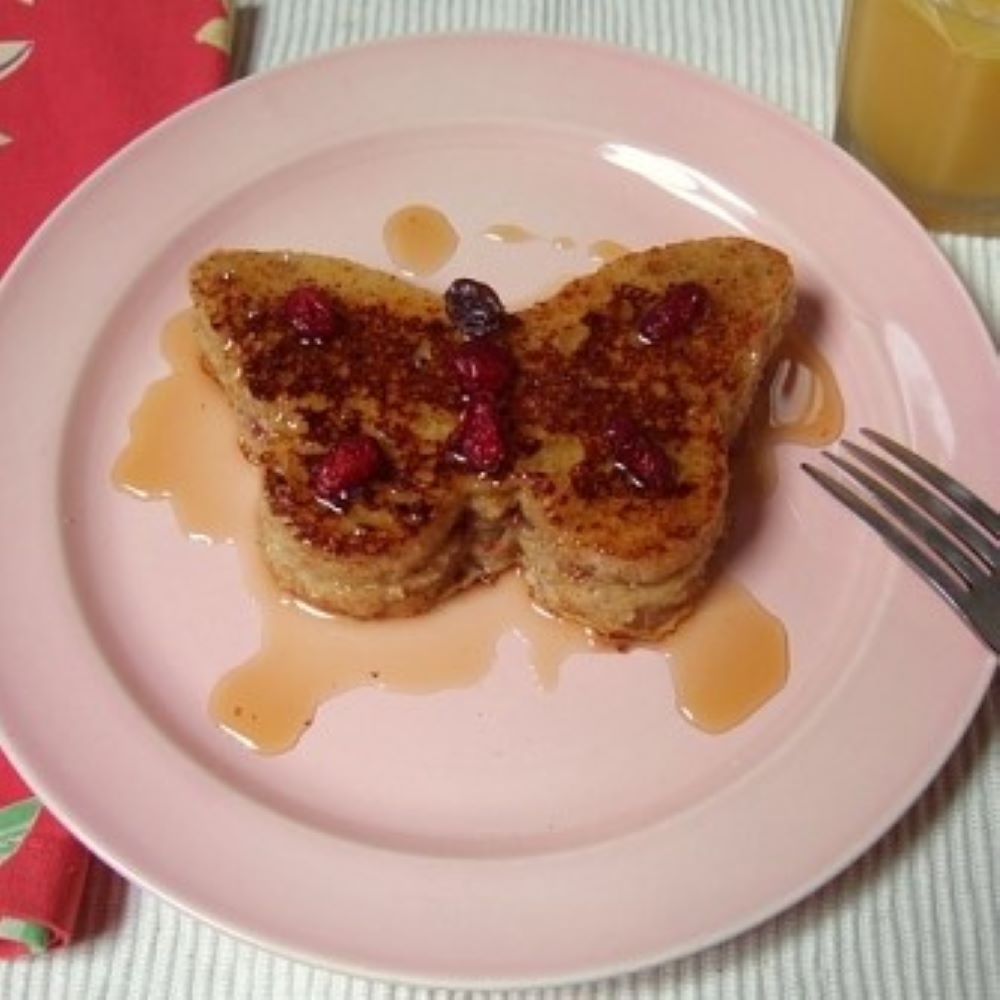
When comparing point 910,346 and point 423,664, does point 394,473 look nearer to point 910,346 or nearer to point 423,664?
point 423,664

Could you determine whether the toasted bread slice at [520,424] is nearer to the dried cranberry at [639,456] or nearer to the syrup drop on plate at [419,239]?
the dried cranberry at [639,456]

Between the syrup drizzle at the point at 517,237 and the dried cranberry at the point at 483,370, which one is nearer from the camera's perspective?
the dried cranberry at the point at 483,370

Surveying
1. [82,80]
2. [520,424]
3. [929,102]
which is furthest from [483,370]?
[82,80]

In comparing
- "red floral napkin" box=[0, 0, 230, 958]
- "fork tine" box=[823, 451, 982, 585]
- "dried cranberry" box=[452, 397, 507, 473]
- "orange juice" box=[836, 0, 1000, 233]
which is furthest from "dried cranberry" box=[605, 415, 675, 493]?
"red floral napkin" box=[0, 0, 230, 958]

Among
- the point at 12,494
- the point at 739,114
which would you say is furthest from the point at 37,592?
the point at 739,114

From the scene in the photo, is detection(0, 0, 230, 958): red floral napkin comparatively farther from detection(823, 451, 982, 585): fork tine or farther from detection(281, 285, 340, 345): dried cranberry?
detection(823, 451, 982, 585): fork tine

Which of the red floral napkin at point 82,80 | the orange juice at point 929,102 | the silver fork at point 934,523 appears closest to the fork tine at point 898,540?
the silver fork at point 934,523

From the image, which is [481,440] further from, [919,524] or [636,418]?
[919,524]
